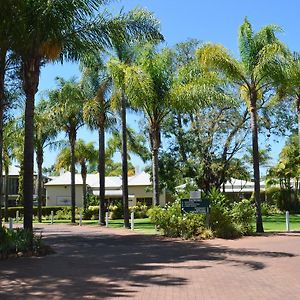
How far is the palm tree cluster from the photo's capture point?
594 inches

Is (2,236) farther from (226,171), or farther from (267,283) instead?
(226,171)

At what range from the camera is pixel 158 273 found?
11070mm

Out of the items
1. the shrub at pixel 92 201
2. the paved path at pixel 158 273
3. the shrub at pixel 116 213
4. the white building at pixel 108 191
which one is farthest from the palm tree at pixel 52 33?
the white building at pixel 108 191

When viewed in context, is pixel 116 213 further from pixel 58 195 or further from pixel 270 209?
pixel 58 195

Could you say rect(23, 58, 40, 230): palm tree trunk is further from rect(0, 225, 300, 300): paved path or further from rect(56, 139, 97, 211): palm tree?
rect(56, 139, 97, 211): palm tree

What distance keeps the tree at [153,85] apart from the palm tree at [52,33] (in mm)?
4720

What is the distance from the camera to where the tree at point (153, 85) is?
22047 mm

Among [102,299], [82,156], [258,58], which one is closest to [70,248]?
[102,299]

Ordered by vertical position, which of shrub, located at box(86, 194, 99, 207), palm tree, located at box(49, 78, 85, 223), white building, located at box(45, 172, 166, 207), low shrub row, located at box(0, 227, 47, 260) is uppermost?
palm tree, located at box(49, 78, 85, 223)

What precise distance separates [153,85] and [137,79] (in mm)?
1286

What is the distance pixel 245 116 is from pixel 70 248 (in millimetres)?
21933

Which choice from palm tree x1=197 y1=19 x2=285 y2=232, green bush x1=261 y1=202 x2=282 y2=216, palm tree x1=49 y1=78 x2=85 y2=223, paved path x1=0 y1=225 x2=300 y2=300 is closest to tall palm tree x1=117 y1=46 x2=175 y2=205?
palm tree x1=197 y1=19 x2=285 y2=232

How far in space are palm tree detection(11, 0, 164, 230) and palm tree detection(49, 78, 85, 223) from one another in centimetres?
1465

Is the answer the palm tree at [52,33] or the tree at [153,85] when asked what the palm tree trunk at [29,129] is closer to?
the palm tree at [52,33]
